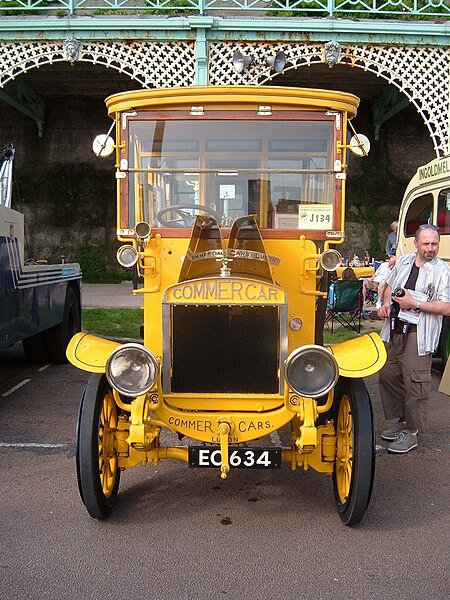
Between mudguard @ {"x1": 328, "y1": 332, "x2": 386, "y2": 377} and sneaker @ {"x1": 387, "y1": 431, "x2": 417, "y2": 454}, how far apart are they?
1388mm

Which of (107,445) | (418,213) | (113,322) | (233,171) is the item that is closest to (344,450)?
(107,445)

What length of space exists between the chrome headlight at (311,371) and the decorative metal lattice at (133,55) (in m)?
8.45

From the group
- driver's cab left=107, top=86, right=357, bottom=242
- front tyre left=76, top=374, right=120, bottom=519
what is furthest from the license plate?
driver's cab left=107, top=86, right=357, bottom=242

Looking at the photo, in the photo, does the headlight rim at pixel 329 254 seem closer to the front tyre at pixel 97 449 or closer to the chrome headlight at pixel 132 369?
the chrome headlight at pixel 132 369

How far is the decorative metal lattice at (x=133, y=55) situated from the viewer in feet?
35.4

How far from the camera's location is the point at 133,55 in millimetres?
10906

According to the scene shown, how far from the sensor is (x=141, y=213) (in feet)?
14.1

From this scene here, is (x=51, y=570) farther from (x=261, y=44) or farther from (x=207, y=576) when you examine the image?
(x=261, y=44)

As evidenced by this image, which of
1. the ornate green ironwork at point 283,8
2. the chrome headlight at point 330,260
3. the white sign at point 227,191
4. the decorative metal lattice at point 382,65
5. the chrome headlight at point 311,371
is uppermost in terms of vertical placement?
the ornate green ironwork at point 283,8

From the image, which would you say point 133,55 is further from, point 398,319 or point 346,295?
point 398,319

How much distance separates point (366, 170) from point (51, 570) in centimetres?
1498

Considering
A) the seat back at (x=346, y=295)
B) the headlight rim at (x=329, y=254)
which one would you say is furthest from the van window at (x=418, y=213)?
the headlight rim at (x=329, y=254)

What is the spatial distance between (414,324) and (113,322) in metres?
6.72

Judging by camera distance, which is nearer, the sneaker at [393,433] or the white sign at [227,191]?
the white sign at [227,191]
